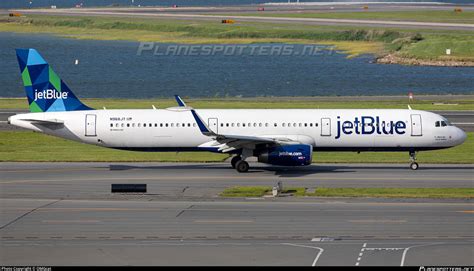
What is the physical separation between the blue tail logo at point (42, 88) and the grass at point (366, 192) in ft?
46.1

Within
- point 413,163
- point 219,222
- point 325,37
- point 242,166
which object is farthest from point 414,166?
point 325,37

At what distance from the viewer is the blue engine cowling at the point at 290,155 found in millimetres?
55188

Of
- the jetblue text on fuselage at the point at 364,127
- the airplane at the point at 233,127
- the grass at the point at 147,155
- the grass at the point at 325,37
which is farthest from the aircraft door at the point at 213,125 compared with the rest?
the grass at the point at 325,37

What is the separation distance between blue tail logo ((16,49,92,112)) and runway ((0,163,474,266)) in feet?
14.3

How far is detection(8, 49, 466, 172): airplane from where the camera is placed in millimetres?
57469

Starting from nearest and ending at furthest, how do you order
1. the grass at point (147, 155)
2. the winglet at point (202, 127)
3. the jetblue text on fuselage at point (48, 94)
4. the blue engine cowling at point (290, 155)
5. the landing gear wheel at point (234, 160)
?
1. the winglet at point (202, 127)
2. the blue engine cowling at point (290, 155)
3. the landing gear wheel at point (234, 160)
4. the jetblue text on fuselage at point (48, 94)
5. the grass at point (147, 155)

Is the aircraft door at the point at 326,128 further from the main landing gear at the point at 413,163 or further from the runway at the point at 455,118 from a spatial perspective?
the runway at the point at 455,118

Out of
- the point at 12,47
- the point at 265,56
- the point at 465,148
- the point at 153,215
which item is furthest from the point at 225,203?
the point at 12,47

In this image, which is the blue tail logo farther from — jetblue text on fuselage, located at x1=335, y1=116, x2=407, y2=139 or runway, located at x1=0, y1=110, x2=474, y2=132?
runway, located at x1=0, y1=110, x2=474, y2=132

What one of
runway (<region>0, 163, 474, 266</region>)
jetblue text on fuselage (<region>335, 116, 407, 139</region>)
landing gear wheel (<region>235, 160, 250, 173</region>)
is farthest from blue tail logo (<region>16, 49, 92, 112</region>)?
jetblue text on fuselage (<region>335, 116, 407, 139</region>)

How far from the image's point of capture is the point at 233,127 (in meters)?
58.2

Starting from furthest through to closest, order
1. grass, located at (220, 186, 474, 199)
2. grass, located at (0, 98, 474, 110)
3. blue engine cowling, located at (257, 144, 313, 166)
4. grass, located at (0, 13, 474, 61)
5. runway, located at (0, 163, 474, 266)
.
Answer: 1. grass, located at (0, 13, 474, 61)
2. grass, located at (0, 98, 474, 110)
3. blue engine cowling, located at (257, 144, 313, 166)
4. grass, located at (220, 186, 474, 199)
5. runway, located at (0, 163, 474, 266)

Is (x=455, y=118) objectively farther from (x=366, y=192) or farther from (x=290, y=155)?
(x=366, y=192)

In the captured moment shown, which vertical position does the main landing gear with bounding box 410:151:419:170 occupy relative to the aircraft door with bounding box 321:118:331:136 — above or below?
below
